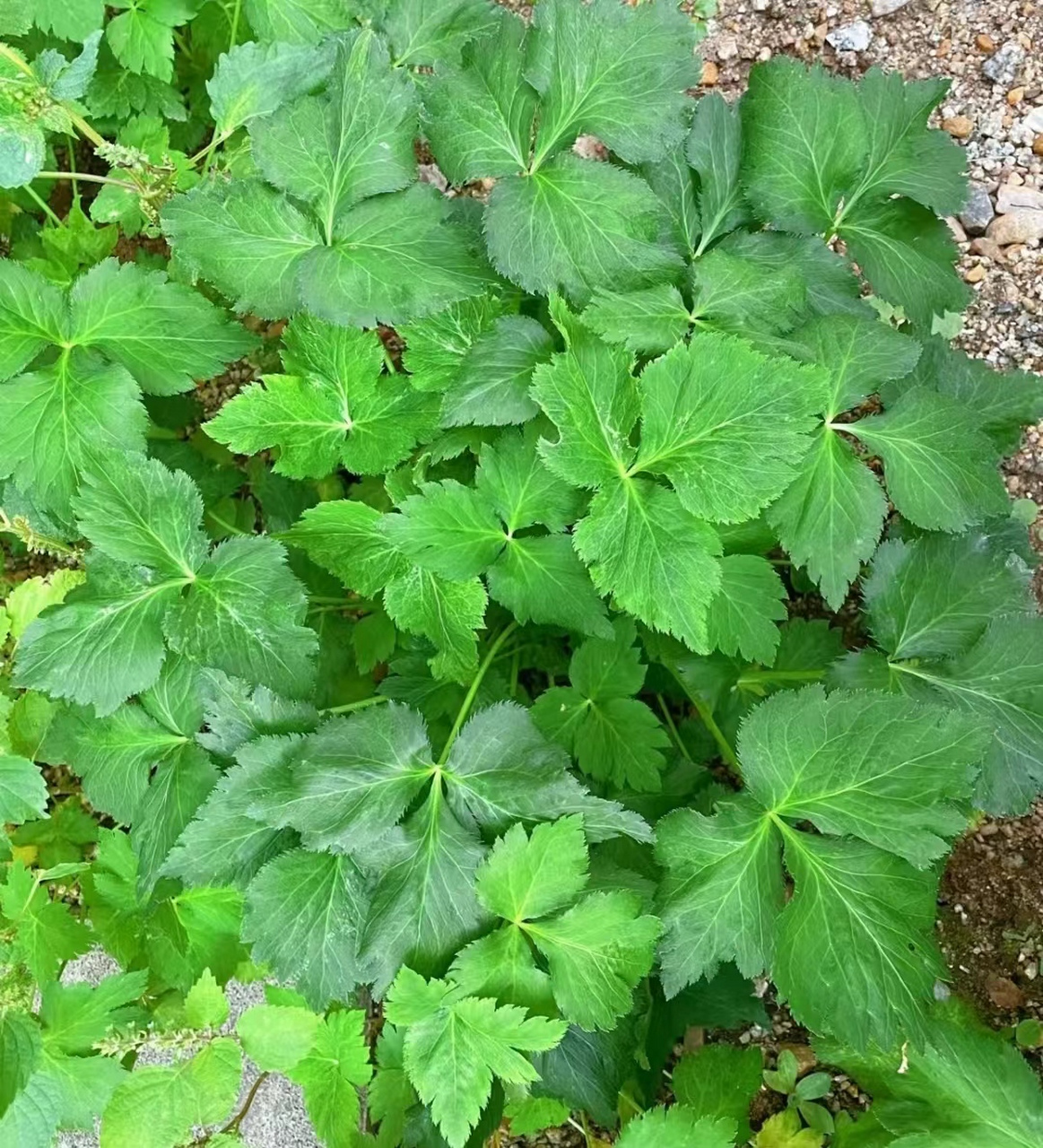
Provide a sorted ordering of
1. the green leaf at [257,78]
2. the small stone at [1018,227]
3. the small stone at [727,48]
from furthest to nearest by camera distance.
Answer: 1. the small stone at [727,48]
2. the small stone at [1018,227]
3. the green leaf at [257,78]

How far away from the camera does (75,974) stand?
2223mm

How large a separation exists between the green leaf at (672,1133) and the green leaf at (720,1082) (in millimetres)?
113

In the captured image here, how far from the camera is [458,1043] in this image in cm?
132

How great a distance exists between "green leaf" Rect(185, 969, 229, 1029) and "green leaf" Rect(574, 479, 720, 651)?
96 centimetres

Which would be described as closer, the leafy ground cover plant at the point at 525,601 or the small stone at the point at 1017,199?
the leafy ground cover plant at the point at 525,601

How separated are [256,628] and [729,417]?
782 mm

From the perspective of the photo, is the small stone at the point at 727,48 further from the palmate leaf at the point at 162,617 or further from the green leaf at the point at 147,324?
the palmate leaf at the point at 162,617

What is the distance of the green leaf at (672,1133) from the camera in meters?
1.43

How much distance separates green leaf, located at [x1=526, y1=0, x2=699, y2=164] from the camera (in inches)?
54.7

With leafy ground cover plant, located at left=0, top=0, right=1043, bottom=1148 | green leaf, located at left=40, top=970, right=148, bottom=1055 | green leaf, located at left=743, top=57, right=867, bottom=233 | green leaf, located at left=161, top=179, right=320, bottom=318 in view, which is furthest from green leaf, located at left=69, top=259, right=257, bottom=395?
green leaf, located at left=40, top=970, right=148, bottom=1055

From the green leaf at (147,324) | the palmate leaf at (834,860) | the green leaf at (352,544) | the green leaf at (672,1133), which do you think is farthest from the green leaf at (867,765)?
the green leaf at (147,324)

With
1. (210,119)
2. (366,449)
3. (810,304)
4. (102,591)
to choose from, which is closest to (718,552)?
(810,304)

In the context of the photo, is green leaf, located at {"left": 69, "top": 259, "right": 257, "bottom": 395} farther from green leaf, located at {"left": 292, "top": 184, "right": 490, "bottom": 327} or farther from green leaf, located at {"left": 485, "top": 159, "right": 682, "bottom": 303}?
green leaf, located at {"left": 485, "top": 159, "right": 682, "bottom": 303}

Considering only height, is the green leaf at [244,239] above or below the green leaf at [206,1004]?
above
